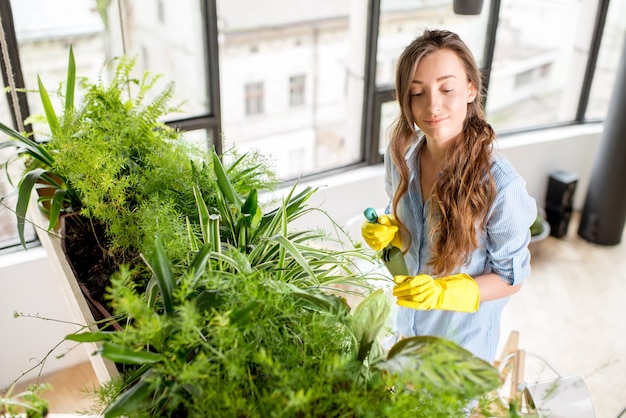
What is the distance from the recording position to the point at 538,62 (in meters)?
4.11

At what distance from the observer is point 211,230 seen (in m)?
1.18

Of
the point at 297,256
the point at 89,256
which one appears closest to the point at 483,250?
the point at 297,256

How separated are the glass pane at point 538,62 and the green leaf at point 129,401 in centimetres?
350

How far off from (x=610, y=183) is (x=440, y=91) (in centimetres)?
285

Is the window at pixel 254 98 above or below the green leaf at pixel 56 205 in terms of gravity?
below

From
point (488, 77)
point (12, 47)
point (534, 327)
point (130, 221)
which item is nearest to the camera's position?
point (130, 221)

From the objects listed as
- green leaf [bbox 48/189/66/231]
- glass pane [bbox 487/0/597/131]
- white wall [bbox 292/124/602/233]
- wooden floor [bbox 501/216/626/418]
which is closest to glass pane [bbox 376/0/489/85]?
glass pane [bbox 487/0/597/131]

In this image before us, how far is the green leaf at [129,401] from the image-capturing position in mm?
850

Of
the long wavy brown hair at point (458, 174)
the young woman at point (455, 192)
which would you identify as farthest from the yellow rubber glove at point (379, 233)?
the long wavy brown hair at point (458, 174)

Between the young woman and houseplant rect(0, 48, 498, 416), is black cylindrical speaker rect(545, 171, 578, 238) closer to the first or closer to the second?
the young woman

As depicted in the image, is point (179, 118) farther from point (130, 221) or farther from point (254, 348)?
point (254, 348)

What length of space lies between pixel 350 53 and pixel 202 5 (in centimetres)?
94

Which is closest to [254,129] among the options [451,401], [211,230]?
[211,230]

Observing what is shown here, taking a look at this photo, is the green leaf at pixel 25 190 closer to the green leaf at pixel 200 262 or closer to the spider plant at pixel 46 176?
the spider plant at pixel 46 176
